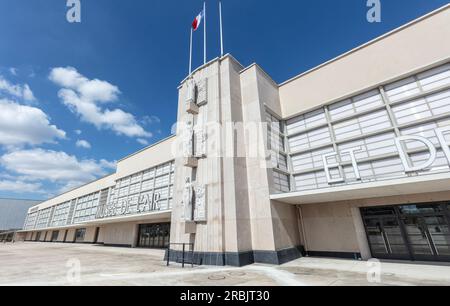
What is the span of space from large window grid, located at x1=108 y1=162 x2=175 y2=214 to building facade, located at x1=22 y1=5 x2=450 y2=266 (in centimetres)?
689

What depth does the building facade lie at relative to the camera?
33.8 ft

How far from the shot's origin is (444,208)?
986 cm

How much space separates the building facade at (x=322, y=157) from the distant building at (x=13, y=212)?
265 ft

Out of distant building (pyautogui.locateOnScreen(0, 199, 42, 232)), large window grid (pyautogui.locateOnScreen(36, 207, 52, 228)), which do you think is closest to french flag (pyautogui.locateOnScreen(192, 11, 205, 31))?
large window grid (pyautogui.locateOnScreen(36, 207, 52, 228))

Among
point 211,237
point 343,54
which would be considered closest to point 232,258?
point 211,237

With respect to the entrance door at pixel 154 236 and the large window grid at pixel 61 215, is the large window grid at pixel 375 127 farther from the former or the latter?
the large window grid at pixel 61 215

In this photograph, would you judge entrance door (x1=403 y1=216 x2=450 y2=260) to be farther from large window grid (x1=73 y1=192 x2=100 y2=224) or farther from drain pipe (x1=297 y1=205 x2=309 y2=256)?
large window grid (x1=73 y1=192 x2=100 y2=224)

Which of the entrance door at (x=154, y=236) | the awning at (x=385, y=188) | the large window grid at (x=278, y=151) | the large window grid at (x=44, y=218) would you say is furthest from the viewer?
the large window grid at (x=44, y=218)

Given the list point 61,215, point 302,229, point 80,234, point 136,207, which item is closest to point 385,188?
point 302,229

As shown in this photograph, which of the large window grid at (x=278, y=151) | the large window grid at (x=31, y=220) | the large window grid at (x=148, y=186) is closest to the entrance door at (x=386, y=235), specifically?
the large window grid at (x=278, y=151)

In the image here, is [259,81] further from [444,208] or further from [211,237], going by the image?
[444,208]

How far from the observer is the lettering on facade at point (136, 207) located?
66.6 feet

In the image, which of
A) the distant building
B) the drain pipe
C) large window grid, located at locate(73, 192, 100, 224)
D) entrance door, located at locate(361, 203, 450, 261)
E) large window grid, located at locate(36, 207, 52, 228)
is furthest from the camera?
the distant building

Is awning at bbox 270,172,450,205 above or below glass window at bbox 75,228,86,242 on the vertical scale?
above
